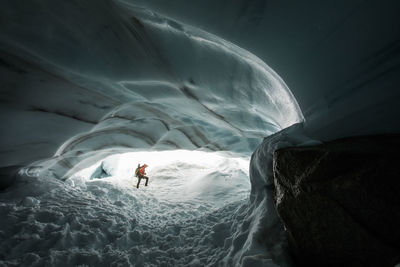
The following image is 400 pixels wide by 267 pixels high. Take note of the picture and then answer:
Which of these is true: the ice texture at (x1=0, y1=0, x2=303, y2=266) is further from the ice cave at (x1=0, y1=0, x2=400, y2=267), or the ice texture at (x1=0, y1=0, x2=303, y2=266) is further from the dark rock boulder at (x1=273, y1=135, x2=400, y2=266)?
the dark rock boulder at (x1=273, y1=135, x2=400, y2=266)

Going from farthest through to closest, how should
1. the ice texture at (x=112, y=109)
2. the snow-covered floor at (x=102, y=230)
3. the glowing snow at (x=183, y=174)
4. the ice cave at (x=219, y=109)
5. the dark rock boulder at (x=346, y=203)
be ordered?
1. the glowing snow at (x=183, y=174)
2. the snow-covered floor at (x=102, y=230)
3. the ice texture at (x=112, y=109)
4. the ice cave at (x=219, y=109)
5. the dark rock boulder at (x=346, y=203)

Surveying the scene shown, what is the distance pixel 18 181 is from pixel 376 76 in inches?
190

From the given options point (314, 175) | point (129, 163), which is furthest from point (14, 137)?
point (129, 163)

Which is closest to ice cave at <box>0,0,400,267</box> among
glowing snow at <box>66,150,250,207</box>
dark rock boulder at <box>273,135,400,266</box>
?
dark rock boulder at <box>273,135,400,266</box>

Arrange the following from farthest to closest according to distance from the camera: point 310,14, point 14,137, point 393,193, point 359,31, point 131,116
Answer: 1. point 131,116
2. point 14,137
3. point 310,14
4. point 359,31
5. point 393,193

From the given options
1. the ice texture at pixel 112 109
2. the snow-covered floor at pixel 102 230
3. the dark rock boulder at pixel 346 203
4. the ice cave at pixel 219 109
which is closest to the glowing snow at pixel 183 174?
the snow-covered floor at pixel 102 230

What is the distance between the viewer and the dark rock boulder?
1.16 meters

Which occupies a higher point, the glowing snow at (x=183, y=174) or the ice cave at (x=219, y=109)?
the glowing snow at (x=183, y=174)

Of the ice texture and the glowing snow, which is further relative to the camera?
the glowing snow

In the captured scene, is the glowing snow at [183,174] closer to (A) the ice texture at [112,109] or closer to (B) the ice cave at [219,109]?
(A) the ice texture at [112,109]

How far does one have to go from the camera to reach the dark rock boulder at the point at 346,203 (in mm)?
1163

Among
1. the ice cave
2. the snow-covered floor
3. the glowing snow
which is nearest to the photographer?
the ice cave

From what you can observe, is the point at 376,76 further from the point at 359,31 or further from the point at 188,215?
the point at 188,215

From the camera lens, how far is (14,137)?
2297mm
